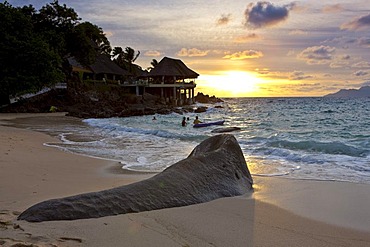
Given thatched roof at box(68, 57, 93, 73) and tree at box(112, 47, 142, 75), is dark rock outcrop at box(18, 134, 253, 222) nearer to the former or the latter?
thatched roof at box(68, 57, 93, 73)

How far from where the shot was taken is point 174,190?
5.35 m

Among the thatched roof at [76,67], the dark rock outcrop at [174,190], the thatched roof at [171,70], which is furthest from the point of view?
the thatched roof at [171,70]

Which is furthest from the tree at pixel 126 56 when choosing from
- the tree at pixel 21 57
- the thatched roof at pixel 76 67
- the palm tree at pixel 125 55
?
the tree at pixel 21 57

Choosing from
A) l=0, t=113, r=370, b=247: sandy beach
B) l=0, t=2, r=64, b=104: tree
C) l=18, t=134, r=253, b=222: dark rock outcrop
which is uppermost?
l=0, t=2, r=64, b=104: tree

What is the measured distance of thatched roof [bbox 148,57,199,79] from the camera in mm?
56656

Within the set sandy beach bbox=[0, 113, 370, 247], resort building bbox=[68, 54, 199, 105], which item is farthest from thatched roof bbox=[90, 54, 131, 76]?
sandy beach bbox=[0, 113, 370, 247]

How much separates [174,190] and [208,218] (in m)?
0.79

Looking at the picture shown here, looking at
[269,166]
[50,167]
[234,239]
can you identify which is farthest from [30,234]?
[269,166]

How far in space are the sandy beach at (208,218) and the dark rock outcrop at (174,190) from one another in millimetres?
153

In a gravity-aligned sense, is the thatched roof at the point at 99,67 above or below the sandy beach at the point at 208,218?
above

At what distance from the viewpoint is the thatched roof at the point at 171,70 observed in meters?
56.7

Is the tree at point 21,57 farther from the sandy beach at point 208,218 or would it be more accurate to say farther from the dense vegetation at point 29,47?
the sandy beach at point 208,218

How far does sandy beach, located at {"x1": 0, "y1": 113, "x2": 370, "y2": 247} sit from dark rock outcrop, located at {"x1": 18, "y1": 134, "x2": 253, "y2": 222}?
0.15m

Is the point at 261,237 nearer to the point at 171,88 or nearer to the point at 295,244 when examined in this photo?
the point at 295,244
